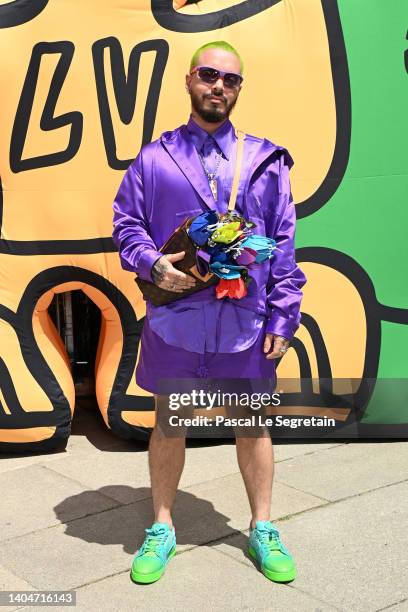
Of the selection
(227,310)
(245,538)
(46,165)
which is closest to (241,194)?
(227,310)

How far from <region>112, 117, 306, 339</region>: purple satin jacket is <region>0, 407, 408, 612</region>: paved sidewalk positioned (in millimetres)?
771

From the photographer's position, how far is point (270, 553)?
8.86 feet

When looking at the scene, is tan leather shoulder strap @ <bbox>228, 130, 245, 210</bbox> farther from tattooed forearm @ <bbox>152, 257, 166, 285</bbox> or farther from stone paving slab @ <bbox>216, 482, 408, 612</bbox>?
stone paving slab @ <bbox>216, 482, 408, 612</bbox>

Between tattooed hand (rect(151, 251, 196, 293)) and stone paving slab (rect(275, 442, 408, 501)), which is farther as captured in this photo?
stone paving slab (rect(275, 442, 408, 501))

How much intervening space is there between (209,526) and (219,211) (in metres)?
1.16

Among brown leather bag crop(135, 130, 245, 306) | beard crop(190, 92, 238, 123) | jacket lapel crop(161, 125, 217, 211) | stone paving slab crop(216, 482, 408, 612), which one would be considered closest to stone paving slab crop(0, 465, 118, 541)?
stone paving slab crop(216, 482, 408, 612)

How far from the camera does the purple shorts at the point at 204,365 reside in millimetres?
2701

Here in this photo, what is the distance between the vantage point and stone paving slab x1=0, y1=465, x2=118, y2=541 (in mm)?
3146

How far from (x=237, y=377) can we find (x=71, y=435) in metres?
1.66

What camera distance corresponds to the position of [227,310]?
105 inches

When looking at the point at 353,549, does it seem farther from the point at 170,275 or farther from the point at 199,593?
the point at 170,275

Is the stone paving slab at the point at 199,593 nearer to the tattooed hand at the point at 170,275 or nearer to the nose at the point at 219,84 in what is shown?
the tattooed hand at the point at 170,275

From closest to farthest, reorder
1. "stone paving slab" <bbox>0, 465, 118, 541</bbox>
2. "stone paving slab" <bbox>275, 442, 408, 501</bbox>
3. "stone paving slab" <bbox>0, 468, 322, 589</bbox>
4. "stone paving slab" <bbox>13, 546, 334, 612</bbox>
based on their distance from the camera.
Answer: "stone paving slab" <bbox>13, 546, 334, 612</bbox>, "stone paving slab" <bbox>0, 468, 322, 589</bbox>, "stone paving slab" <bbox>0, 465, 118, 541</bbox>, "stone paving slab" <bbox>275, 442, 408, 501</bbox>

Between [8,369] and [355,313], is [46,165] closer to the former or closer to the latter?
[8,369]
